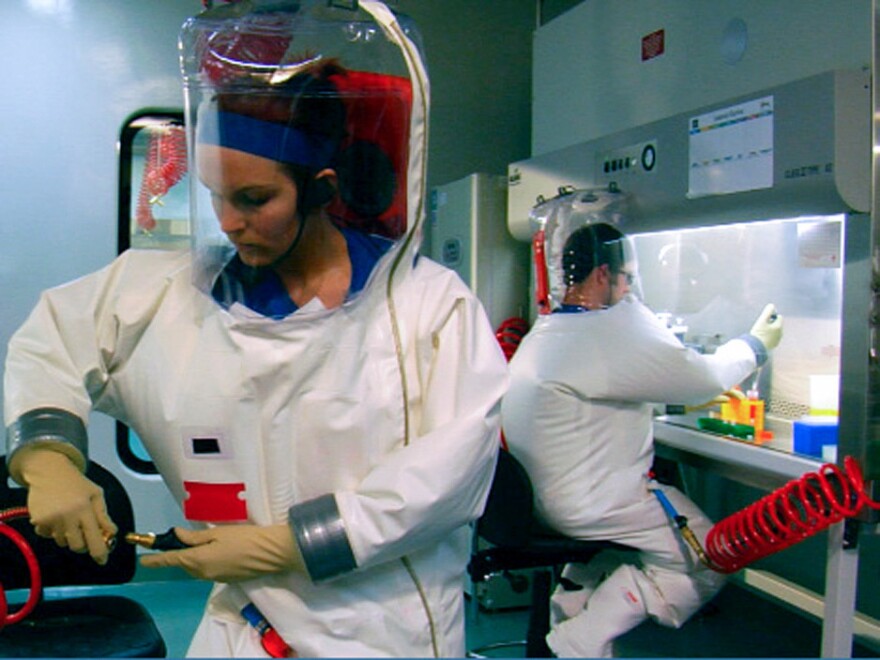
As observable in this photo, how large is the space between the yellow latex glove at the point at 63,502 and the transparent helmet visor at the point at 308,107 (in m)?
0.32

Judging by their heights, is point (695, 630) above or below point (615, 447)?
below

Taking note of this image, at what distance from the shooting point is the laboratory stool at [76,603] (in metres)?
1.96

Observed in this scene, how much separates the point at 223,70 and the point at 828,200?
4.09ft

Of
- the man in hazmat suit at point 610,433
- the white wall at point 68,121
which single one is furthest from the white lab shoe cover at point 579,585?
the white wall at point 68,121

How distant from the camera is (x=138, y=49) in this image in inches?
142

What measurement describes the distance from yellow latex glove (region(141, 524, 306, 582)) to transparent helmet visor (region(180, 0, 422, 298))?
37cm

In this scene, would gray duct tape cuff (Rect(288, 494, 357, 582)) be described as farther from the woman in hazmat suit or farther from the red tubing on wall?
the red tubing on wall

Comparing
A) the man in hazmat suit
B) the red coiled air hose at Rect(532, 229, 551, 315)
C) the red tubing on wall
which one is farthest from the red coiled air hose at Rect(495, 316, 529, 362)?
the red tubing on wall

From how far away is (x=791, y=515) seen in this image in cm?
196

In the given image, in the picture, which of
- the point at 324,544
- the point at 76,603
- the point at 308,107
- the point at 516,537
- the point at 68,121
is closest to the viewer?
the point at 324,544

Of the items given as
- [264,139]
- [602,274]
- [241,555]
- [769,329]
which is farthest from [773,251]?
[241,555]

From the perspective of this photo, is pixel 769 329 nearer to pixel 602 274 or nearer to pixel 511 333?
pixel 602 274

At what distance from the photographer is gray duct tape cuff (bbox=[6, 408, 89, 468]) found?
3.99ft

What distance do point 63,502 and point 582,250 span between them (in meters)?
1.67
